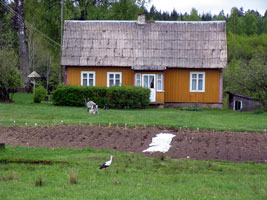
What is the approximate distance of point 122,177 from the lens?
9.47 m

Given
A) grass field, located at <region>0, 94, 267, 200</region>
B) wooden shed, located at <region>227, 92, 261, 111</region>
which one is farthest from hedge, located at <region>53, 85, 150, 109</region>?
grass field, located at <region>0, 94, 267, 200</region>

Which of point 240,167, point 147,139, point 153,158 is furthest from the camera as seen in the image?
point 147,139

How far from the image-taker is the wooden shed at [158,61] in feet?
99.4

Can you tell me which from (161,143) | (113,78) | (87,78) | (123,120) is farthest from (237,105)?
(161,143)

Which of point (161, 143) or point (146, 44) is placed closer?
point (161, 143)

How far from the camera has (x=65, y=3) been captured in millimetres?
40406

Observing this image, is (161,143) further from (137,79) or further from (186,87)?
(186,87)

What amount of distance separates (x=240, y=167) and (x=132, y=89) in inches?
646

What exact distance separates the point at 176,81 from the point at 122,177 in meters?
22.1

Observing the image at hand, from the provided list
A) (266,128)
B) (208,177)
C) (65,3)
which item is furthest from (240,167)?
(65,3)

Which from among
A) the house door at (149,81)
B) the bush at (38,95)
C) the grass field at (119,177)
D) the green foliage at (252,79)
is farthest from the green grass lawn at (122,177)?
the house door at (149,81)

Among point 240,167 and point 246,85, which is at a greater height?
point 246,85

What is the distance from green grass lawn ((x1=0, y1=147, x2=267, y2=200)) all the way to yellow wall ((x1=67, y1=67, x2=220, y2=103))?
713 inches

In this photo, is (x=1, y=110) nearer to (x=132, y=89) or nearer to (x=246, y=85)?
(x=132, y=89)
